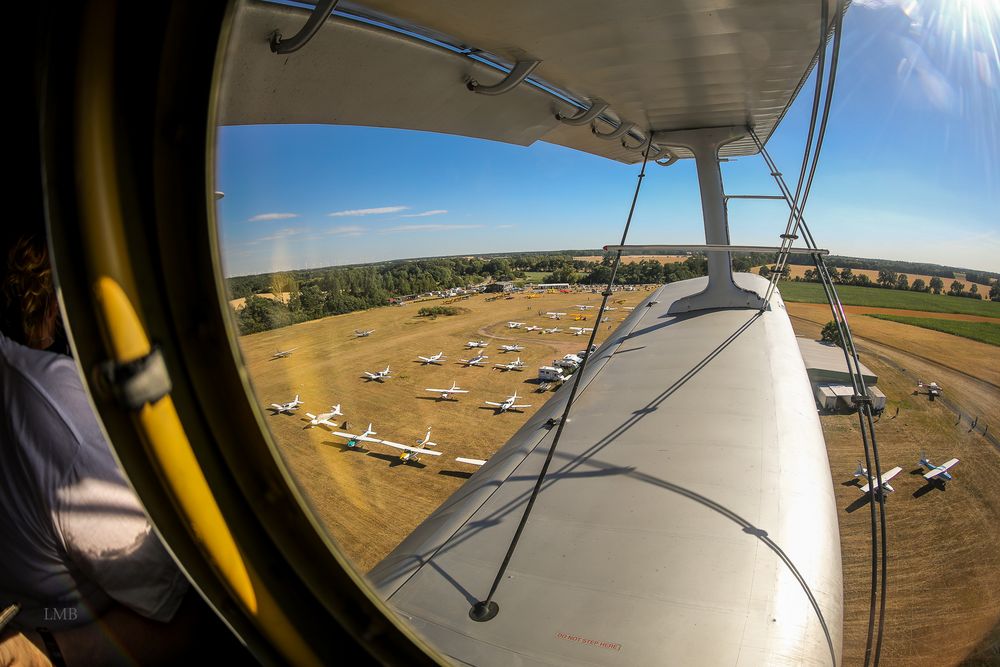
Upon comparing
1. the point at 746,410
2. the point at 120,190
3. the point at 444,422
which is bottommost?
the point at 444,422

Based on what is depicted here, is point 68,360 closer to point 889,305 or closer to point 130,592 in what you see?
point 130,592

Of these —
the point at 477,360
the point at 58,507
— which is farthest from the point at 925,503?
the point at 58,507

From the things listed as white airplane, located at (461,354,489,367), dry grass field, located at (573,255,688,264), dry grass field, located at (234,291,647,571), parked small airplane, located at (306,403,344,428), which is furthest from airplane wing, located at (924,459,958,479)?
parked small airplane, located at (306,403,344,428)

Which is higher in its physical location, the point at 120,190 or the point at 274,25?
the point at 274,25

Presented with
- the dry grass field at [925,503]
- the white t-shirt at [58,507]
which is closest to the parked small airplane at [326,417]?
the white t-shirt at [58,507]

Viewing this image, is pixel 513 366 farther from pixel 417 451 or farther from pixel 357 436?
pixel 357 436

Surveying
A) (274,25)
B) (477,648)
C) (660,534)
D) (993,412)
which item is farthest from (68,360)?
(993,412)
